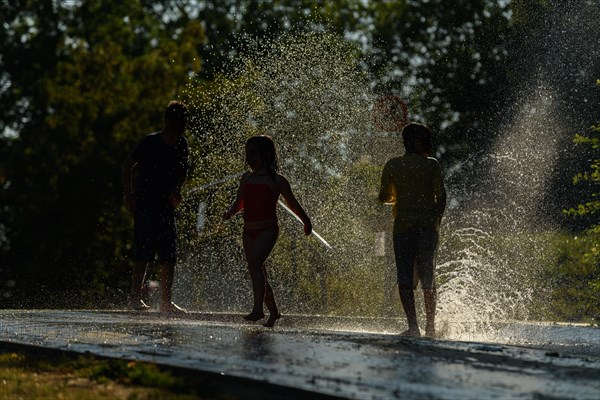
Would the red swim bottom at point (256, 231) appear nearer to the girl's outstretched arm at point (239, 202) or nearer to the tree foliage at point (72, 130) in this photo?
the girl's outstretched arm at point (239, 202)

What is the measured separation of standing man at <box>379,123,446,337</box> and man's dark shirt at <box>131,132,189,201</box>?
1.92m

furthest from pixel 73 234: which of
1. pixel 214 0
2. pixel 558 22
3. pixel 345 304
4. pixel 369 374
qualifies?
pixel 369 374

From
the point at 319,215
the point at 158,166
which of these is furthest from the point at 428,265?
the point at 319,215

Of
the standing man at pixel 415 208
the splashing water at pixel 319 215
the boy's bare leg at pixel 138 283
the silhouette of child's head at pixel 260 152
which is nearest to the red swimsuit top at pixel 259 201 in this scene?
the silhouette of child's head at pixel 260 152

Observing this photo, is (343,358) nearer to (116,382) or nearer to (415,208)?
(116,382)

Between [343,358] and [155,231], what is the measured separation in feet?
15.5

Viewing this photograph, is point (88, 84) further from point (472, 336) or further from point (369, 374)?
point (369, 374)

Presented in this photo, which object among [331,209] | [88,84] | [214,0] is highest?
[214,0]

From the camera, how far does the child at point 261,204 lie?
35.9 feet

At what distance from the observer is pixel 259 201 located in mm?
10953

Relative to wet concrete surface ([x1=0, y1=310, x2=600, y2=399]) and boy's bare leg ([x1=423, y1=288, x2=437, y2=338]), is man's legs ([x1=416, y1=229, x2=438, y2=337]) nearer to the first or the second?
boy's bare leg ([x1=423, y1=288, x2=437, y2=338])

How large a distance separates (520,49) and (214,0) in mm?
15406

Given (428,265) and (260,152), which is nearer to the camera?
(260,152)

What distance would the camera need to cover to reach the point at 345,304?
21.2 m
